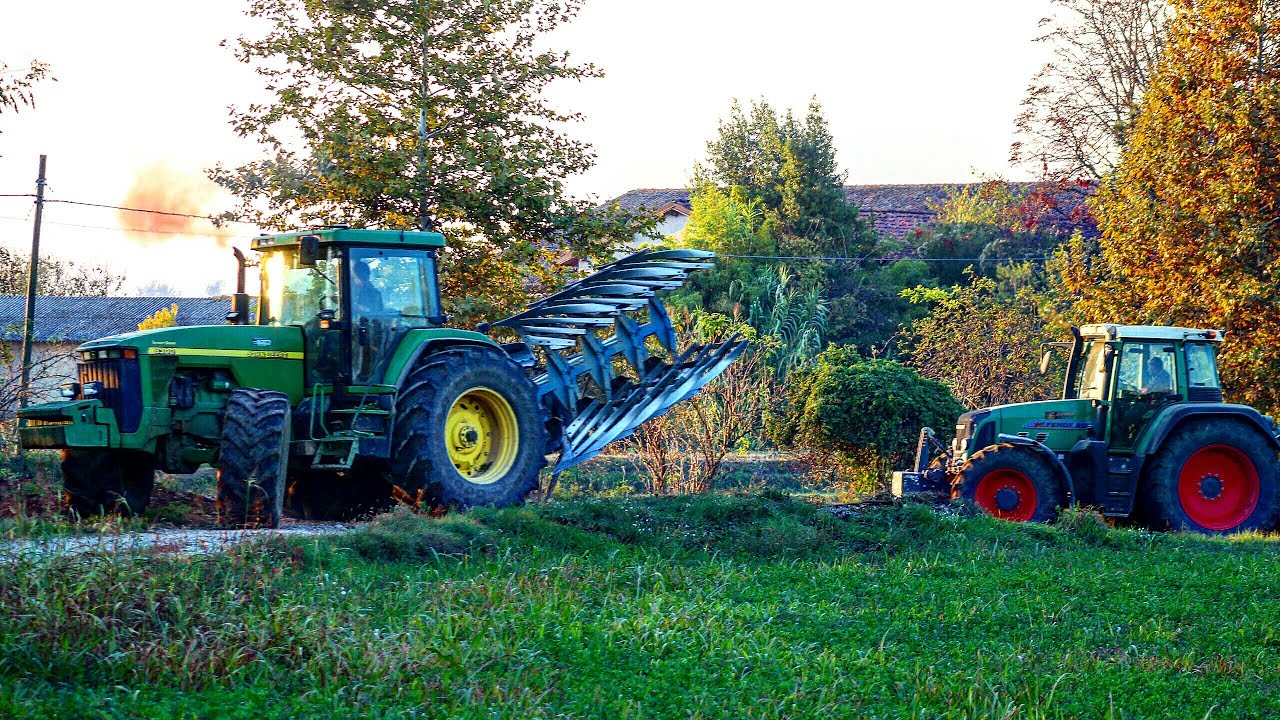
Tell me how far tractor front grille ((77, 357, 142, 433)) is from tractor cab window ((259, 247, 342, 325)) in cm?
169

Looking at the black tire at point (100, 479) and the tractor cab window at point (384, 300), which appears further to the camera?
Answer: the tractor cab window at point (384, 300)

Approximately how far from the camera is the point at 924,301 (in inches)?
1362

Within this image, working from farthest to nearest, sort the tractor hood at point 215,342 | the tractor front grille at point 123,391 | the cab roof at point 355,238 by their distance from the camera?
1. the cab roof at point 355,238
2. the tractor hood at point 215,342
3. the tractor front grille at point 123,391

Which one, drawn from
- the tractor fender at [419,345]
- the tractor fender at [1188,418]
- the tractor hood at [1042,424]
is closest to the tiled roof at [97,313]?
the tractor fender at [419,345]

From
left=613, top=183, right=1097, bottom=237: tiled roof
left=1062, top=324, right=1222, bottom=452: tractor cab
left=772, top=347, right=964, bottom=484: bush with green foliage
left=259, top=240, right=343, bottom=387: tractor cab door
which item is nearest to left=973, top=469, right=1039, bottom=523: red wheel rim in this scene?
left=1062, top=324, right=1222, bottom=452: tractor cab

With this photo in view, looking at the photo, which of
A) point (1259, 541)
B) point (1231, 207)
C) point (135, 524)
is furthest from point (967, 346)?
point (135, 524)

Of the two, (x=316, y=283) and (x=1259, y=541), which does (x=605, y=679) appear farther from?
(x=1259, y=541)

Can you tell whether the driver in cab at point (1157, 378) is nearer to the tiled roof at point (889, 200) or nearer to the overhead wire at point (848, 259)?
the overhead wire at point (848, 259)

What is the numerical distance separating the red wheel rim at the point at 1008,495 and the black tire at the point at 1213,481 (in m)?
1.47

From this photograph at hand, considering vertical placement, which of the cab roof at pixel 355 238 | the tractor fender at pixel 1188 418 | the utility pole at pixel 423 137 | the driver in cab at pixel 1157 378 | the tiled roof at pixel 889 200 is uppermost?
the tiled roof at pixel 889 200

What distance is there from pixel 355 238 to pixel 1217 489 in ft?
31.7

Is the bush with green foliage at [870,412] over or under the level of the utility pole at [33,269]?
under

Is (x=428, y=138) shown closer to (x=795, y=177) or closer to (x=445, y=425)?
(x=445, y=425)

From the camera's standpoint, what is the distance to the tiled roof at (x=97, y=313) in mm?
44594
